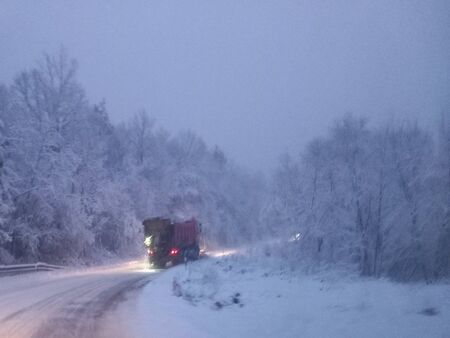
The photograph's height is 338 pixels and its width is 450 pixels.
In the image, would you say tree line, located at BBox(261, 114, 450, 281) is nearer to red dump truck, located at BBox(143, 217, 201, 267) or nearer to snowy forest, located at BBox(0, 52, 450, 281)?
snowy forest, located at BBox(0, 52, 450, 281)

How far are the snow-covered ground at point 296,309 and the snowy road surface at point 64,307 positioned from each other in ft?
2.71

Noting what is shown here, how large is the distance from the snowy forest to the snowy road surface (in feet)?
31.6

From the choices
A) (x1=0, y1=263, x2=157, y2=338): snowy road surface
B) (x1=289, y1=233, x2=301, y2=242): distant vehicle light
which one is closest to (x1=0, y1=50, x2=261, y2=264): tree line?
(x1=0, y1=263, x2=157, y2=338): snowy road surface

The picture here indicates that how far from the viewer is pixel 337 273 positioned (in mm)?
21297

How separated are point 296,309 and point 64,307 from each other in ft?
25.0

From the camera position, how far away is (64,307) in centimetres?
1647

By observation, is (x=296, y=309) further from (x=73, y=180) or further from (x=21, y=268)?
(x=73, y=180)

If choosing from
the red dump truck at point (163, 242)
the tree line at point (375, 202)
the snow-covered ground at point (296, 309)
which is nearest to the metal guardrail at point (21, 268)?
the red dump truck at point (163, 242)

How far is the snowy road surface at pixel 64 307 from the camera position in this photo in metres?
12.6

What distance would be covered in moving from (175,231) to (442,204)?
20.2m

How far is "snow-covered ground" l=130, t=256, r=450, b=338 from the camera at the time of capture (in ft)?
35.8

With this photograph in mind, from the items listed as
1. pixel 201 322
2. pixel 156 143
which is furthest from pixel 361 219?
pixel 156 143

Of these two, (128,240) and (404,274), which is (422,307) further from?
(128,240)

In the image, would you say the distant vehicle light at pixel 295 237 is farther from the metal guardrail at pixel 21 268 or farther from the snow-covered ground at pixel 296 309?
the metal guardrail at pixel 21 268
